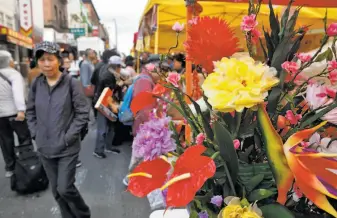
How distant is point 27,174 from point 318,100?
393cm

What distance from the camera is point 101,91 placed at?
5730 millimetres

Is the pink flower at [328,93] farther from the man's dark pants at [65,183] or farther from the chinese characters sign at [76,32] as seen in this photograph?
the chinese characters sign at [76,32]

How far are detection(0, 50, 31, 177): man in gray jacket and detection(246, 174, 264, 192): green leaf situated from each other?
3.89 m

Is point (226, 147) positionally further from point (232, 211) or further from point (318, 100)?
point (318, 100)

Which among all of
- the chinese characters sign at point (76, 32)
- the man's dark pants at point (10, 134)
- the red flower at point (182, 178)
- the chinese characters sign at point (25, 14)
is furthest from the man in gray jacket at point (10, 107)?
the chinese characters sign at point (76, 32)

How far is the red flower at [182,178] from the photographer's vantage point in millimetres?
908

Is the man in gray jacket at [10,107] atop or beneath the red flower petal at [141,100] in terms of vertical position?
beneath

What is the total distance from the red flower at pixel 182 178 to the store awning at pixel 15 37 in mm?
15853

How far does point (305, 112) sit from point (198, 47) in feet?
1.38

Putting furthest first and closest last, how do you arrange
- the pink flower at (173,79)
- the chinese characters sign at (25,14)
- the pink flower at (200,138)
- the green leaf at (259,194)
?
the chinese characters sign at (25,14)
the pink flower at (173,79)
the pink flower at (200,138)
the green leaf at (259,194)

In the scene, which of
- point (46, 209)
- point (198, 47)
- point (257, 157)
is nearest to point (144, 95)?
point (198, 47)

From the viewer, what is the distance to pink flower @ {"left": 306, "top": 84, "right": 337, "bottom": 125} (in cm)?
100

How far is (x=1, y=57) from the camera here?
14.4 feet

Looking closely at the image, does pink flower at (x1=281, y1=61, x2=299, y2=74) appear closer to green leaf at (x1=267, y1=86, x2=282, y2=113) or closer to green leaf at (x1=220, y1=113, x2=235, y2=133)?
green leaf at (x1=267, y1=86, x2=282, y2=113)
